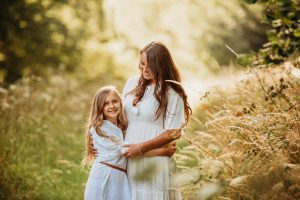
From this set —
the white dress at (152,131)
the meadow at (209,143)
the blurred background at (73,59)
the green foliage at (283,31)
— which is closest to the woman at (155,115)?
the white dress at (152,131)

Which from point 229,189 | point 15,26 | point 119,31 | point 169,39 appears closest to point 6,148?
point 229,189

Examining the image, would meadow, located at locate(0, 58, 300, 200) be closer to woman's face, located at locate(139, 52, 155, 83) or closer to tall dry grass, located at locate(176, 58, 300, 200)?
tall dry grass, located at locate(176, 58, 300, 200)

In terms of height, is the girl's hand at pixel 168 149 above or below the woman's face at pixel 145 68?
below

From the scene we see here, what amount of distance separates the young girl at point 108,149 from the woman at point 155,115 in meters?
0.09

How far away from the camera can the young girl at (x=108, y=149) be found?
4.20 metres

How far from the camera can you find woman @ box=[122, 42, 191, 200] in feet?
13.0

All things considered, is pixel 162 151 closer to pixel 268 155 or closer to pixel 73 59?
pixel 268 155

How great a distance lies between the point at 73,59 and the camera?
1436cm

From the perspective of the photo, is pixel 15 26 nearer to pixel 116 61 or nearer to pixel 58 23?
pixel 58 23

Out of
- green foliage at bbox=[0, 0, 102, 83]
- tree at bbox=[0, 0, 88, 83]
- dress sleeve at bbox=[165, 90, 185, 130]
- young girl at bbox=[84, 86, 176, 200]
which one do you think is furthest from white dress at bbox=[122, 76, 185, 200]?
tree at bbox=[0, 0, 88, 83]

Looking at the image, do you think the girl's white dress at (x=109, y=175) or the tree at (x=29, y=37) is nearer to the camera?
the girl's white dress at (x=109, y=175)

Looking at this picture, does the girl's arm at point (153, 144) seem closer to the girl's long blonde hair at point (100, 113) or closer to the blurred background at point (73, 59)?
the girl's long blonde hair at point (100, 113)

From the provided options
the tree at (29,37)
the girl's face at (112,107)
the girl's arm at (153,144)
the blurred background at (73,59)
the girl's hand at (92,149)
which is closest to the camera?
the girl's arm at (153,144)

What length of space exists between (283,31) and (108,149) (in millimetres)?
1690
